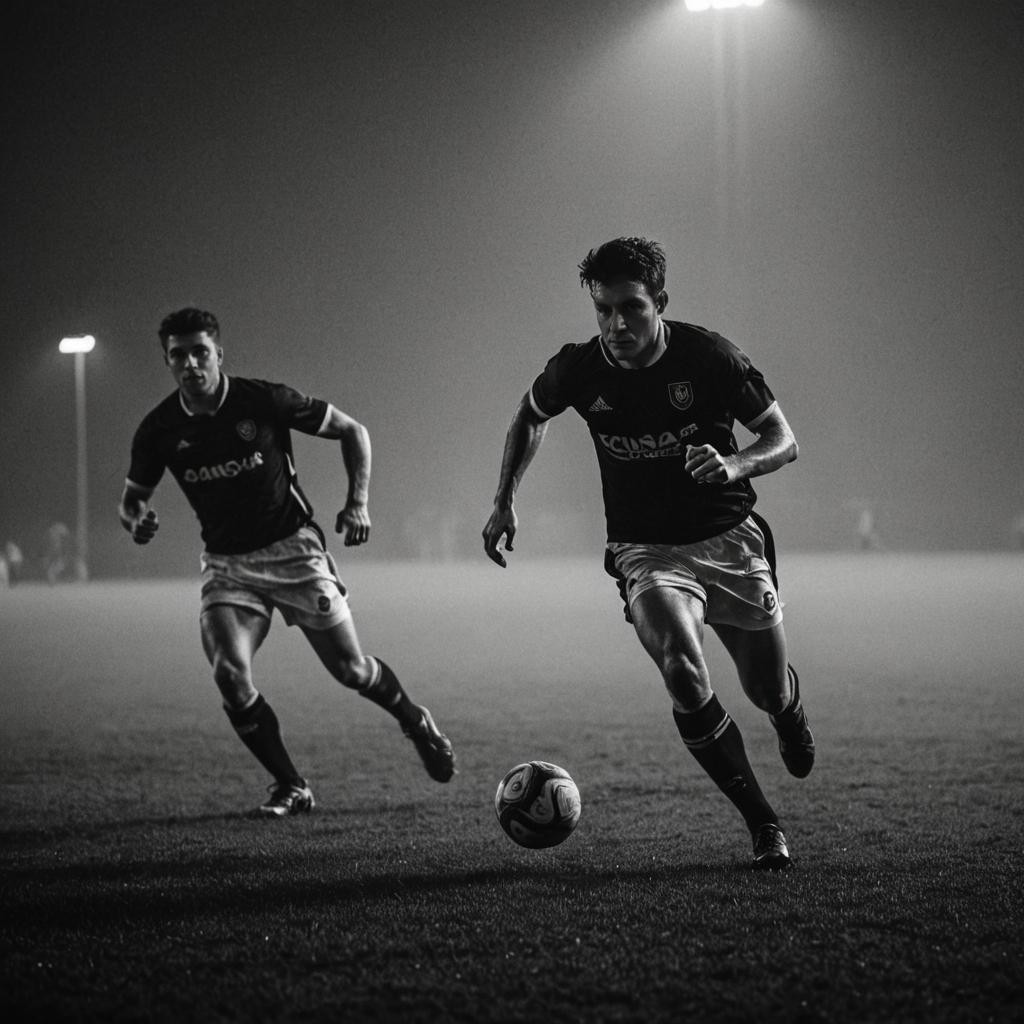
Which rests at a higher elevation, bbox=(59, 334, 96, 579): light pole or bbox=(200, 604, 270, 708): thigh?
bbox=(59, 334, 96, 579): light pole

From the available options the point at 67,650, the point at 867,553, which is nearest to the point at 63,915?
the point at 67,650

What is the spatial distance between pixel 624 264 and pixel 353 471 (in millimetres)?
2354

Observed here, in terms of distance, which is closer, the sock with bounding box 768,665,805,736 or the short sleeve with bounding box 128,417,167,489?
the sock with bounding box 768,665,805,736

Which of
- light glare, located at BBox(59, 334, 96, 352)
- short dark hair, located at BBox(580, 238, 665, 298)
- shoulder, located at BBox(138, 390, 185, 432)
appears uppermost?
light glare, located at BBox(59, 334, 96, 352)

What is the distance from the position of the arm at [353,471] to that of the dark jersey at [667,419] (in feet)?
5.46

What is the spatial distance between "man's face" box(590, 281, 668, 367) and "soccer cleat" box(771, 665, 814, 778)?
1.61 meters

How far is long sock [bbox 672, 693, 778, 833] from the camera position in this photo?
430 centimetres

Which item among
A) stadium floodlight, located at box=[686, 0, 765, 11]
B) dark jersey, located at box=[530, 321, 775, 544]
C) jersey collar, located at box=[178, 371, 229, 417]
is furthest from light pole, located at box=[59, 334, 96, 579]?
dark jersey, located at box=[530, 321, 775, 544]

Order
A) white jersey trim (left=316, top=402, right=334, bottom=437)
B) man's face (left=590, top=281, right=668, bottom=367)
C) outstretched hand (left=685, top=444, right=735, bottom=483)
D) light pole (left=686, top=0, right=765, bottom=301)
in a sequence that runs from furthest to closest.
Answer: light pole (left=686, top=0, right=765, bottom=301)
white jersey trim (left=316, top=402, right=334, bottom=437)
man's face (left=590, top=281, right=668, bottom=367)
outstretched hand (left=685, top=444, right=735, bottom=483)

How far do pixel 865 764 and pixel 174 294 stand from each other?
25.3m

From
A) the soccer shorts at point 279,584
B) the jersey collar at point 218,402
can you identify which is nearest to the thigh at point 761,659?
the soccer shorts at point 279,584

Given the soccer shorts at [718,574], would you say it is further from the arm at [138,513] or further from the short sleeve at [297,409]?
the arm at [138,513]

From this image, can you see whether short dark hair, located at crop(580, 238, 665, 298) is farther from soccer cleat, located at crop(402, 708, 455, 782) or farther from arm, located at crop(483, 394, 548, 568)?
soccer cleat, located at crop(402, 708, 455, 782)

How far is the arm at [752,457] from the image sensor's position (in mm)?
4023
